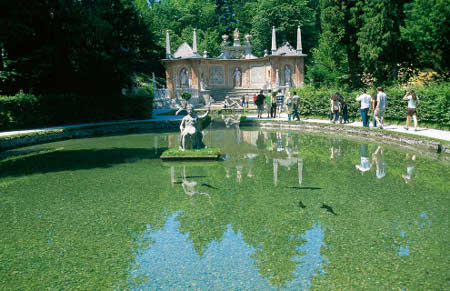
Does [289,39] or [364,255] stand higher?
[289,39]

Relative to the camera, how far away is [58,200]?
829cm

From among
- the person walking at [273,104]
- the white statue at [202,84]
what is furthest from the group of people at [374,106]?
the white statue at [202,84]

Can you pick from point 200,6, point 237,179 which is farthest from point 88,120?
point 200,6

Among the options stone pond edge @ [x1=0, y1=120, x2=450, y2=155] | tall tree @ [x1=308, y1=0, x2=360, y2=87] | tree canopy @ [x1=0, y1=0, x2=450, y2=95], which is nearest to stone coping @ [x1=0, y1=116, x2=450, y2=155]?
stone pond edge @ [x1=0, y1=120, x2=450, y2=155]

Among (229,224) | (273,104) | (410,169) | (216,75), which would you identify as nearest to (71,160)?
(229,224)

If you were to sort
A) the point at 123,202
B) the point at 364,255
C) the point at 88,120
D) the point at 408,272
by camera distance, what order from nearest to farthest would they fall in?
1. the point at 408,272
2. the point at 364,255
3. the point at 123,202
4. the point at 88,120

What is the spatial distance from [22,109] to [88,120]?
410 cm

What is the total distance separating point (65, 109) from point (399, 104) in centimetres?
1786

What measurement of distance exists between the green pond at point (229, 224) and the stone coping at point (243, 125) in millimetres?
1390

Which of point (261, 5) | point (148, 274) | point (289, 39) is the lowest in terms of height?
point (148, 274)

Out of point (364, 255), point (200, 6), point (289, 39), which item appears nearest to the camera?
point (364, 255)

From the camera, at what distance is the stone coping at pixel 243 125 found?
1335 centimetres

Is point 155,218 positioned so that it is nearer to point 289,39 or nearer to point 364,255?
point 364,255

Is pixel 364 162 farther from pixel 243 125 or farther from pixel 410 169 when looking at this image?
pixel 243 125
